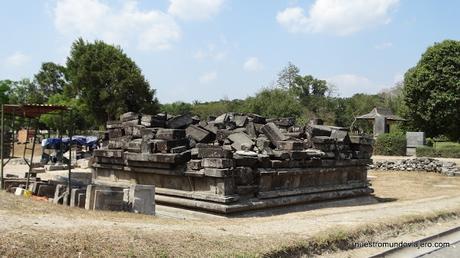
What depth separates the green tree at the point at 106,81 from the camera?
4678 cm

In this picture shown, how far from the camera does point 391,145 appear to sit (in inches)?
1447

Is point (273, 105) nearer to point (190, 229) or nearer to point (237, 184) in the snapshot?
point (237, 184)

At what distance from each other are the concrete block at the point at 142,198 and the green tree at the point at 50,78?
2829 inches

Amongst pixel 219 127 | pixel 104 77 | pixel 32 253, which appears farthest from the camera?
pixel 104 77

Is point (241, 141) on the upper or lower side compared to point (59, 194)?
upper

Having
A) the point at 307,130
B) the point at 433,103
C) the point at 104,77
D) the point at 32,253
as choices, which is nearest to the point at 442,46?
the point at 433,103

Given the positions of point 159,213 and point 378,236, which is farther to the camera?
point 159,213

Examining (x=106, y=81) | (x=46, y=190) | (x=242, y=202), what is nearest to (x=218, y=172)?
(x=242, y=202)

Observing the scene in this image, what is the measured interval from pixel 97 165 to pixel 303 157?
563 cm

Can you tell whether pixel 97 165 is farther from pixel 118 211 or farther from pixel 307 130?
pixel 307 130

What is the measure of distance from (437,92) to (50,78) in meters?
59.2

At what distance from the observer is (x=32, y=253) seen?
5.51m

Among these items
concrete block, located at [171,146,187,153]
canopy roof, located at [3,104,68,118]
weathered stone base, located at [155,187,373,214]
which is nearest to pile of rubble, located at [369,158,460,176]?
weathered stone base, located at [155,187,373,214]

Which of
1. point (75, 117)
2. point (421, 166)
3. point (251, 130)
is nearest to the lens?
point (251, 130)
